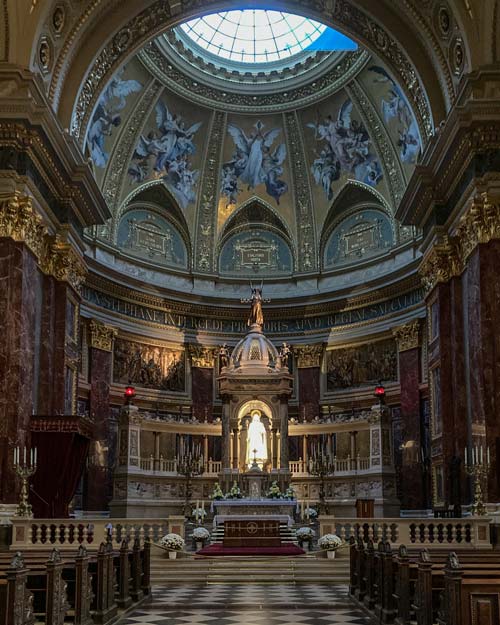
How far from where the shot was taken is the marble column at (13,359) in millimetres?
16859

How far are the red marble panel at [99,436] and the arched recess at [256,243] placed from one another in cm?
761

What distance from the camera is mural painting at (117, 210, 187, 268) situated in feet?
103

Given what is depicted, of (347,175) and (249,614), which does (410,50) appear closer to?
(347,175)

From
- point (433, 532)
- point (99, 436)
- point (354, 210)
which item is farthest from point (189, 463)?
point (433, 532)

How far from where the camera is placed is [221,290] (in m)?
33.2

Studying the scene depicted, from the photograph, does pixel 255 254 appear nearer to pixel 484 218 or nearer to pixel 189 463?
pixel 189 463

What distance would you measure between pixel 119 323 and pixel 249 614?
18.5 m

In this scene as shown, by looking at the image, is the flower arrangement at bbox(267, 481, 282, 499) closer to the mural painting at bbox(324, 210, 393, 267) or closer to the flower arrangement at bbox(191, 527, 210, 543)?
the flower arrangement at bbox(191, 527, 210, 543)

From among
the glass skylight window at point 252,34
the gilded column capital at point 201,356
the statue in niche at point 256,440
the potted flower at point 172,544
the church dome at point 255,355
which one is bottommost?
the potted flower at point 172,544

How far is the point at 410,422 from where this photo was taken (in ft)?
89.6

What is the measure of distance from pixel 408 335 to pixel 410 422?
2883 millimetres

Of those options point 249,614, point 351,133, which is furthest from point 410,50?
point 249,614

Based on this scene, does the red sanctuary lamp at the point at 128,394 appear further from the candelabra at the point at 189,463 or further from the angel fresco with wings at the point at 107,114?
the angel fresco with wings at the point at 107,114

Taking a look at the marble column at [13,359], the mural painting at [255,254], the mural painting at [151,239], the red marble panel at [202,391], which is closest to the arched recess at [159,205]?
the mural painting at [151,239]
